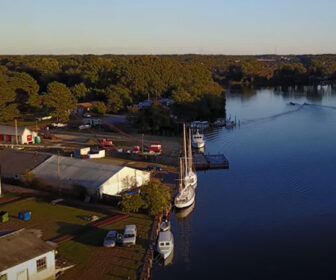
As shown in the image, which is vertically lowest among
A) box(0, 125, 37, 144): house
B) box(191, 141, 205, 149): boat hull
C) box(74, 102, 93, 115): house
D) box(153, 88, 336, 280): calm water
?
box(153, 88, 336, 280): calm water

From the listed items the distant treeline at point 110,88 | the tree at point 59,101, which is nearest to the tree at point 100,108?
the distant treeline at point 110,88

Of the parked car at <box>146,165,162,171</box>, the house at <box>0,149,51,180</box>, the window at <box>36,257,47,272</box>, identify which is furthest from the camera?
the parked car at <box>146,165,162,171</box>

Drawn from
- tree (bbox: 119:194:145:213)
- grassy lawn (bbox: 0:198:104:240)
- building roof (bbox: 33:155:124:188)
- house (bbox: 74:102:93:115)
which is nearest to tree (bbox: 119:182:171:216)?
tree (bbox: 119:194:145:213)

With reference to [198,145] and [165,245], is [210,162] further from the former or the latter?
[165,245]

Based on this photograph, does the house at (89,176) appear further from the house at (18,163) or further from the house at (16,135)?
the house at (16,135)

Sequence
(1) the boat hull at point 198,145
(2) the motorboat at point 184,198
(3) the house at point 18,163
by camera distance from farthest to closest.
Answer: (1) the boat hull at point 198,145 < (3) the house at point 18,163 < (2) the motorboat at point 184,198

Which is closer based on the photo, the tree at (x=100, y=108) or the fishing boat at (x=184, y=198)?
the fishing boat at (x=184, y=198)

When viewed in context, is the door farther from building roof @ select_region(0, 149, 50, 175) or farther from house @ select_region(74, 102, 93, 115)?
house @ select_region(74, 102, 93, 115)
